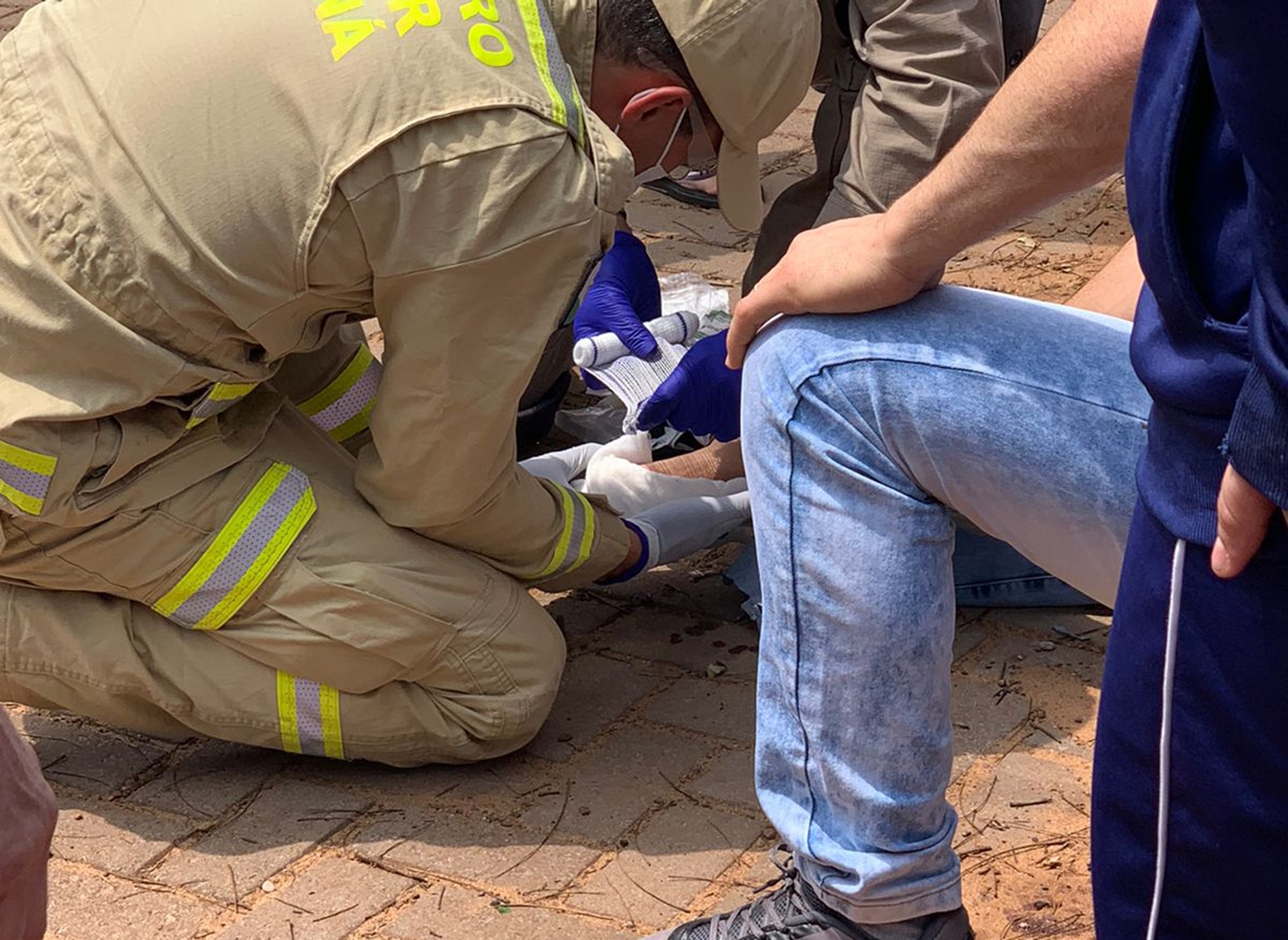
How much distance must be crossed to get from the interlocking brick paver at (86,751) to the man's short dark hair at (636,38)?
1.34 meters

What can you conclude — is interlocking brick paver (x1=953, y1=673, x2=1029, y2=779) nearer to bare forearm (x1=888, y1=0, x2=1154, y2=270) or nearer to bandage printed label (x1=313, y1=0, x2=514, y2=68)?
bare forearm (x1=888, y1=0, x2=1154, y2=270)

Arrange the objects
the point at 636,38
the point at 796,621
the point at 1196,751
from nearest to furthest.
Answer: the point at 1196,751 < the point at 796,621 < the point at 636,38

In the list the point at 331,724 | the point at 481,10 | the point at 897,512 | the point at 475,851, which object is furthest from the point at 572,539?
the point at 897,512

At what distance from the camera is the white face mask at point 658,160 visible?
264 centimetres

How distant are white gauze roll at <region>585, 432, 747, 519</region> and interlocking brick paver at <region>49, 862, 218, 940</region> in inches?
46.7

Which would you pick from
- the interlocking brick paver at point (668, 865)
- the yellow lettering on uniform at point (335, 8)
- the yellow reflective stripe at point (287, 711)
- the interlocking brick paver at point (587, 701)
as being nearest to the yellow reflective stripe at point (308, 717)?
the yellow reflective stripe at point (287, 711)

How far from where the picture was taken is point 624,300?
353 cm

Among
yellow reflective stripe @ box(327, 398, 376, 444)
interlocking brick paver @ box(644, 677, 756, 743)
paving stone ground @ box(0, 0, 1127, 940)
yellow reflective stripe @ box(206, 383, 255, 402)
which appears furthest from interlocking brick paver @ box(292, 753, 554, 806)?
yellow reflective stripe @ box(327, 398, 376, 444)

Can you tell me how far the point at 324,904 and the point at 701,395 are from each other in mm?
1259

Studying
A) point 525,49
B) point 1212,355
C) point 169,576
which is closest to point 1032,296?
point 525,49

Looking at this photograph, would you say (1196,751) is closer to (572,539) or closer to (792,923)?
(792,923)

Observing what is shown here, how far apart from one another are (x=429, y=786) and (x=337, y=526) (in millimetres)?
434

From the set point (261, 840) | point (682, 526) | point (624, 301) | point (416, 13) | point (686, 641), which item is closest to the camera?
point (416, 13)

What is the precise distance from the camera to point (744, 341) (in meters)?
1.91
